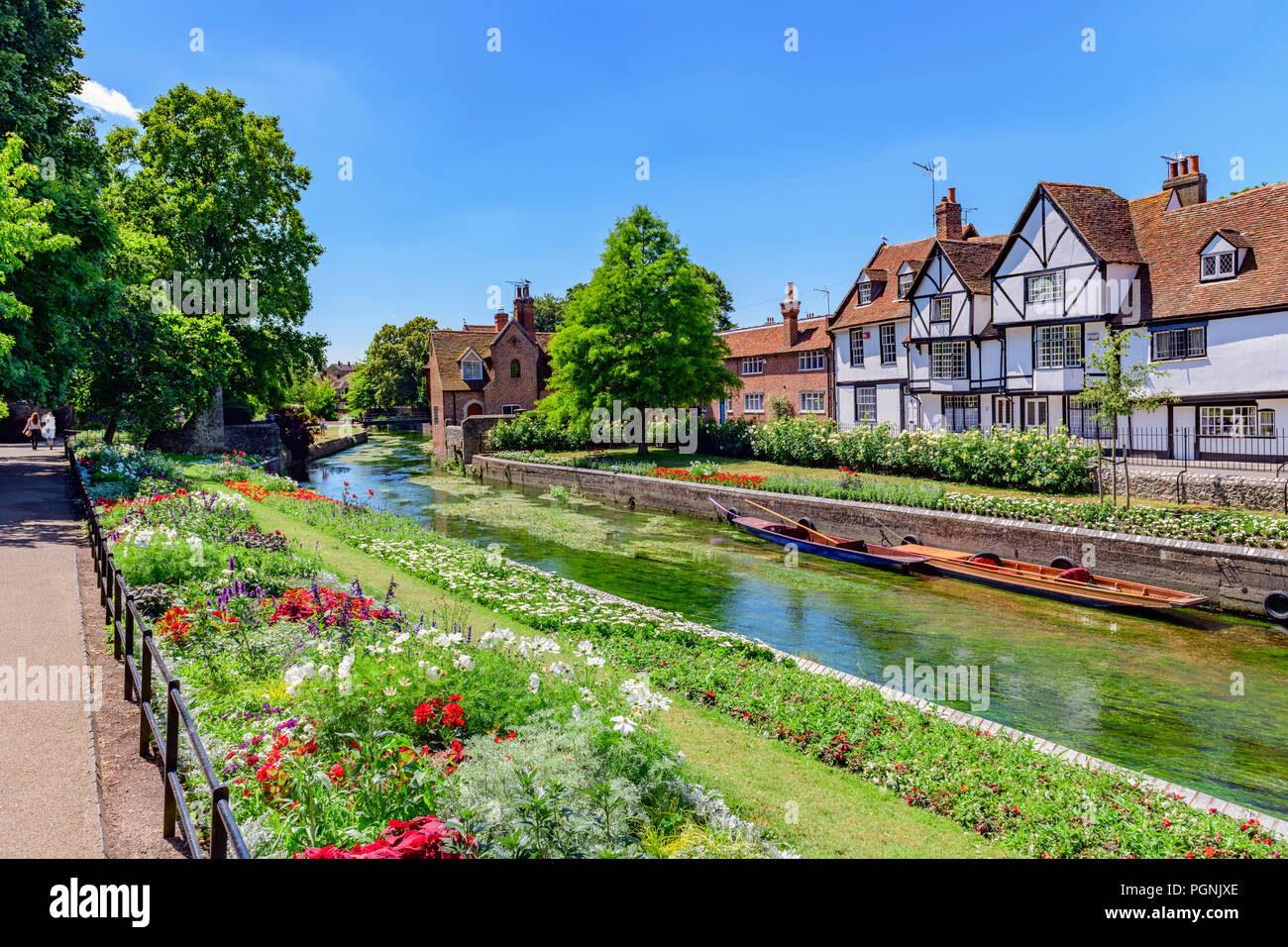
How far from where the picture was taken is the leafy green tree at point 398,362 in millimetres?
99250

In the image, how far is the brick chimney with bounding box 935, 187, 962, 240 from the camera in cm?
4103

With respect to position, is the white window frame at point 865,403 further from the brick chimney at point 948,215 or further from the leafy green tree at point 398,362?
the leafy green tree at point 398,362

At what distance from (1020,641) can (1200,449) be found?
18.4 metres

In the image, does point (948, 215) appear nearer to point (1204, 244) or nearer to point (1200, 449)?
point (1204, 244)

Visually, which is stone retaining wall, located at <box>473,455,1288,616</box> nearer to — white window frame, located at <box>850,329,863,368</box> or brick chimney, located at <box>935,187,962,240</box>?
white window frame, located at <box>850,329,863,368</box>

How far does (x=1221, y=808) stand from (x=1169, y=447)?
2580cm

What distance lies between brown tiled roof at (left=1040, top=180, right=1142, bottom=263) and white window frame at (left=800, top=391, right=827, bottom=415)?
17467 mm

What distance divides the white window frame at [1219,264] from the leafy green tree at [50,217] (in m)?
34.5

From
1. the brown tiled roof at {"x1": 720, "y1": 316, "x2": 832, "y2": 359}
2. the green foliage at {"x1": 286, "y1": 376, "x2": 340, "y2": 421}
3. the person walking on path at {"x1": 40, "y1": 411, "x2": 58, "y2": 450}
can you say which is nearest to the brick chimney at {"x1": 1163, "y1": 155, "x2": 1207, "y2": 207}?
the brown tiled roof at {"x1": 720, "y1": 316, "x2": 832, "y2": 359}
